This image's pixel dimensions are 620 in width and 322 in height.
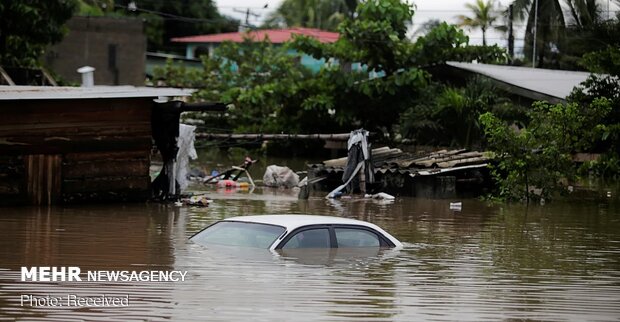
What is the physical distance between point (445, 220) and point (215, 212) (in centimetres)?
491

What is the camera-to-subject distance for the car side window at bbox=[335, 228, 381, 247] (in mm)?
13695

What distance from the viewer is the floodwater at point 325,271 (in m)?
A: 10.3

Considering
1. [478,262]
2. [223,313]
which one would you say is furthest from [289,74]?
[223,313]

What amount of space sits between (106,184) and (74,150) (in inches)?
44.3

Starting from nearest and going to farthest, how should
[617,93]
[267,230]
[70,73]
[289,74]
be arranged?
[267,230] → [617,93] → [289,74] → [70,73]

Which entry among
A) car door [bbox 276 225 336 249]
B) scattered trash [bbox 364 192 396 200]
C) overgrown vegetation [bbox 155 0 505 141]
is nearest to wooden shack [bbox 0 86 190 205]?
scattered trash [bbox 364 192 396 200]

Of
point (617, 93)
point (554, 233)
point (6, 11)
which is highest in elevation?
point (6, 11)

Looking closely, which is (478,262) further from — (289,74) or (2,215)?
(289,74)

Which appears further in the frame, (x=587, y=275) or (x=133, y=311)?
(x=587, y=275)

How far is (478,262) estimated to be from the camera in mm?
14859

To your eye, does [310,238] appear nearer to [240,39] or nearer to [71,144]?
[71,144]

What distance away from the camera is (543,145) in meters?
26.2

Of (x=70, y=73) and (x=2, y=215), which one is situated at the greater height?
(x=70, y=73)

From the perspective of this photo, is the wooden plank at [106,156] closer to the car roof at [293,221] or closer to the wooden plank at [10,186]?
the wooden plank at [10,186]
